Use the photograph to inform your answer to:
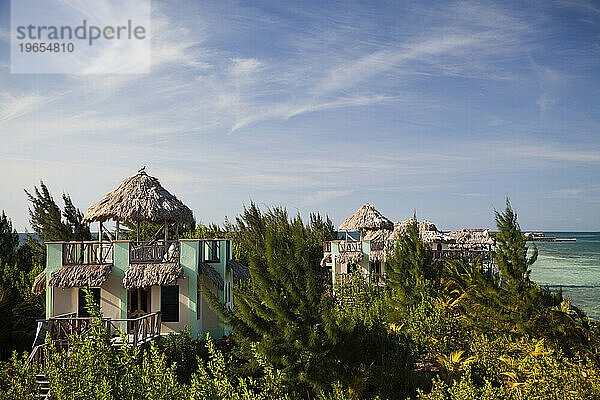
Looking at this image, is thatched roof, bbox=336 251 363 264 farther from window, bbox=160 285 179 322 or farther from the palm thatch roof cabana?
window, bbox=160 285 179 322

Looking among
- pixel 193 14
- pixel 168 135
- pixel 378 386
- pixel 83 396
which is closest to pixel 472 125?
pixel 168 135

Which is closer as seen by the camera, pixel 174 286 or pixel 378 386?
pixel 378 386

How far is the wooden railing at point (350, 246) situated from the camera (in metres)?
27.3

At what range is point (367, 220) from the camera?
30969 mm

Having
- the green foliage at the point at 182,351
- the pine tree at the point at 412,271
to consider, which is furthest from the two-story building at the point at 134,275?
the pine tree at the point at 412,271

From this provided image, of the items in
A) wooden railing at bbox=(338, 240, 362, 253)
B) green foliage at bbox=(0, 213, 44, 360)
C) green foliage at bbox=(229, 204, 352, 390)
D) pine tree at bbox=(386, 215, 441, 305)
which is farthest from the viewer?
wooden railing at bbox=(338, 240, 362, 253)

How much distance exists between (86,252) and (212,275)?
3739mm

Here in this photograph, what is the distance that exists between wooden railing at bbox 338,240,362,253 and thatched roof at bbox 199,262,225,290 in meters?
12.0

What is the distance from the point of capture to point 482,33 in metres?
21.9

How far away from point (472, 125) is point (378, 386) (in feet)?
85.6

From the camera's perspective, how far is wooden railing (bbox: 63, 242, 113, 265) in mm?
15383

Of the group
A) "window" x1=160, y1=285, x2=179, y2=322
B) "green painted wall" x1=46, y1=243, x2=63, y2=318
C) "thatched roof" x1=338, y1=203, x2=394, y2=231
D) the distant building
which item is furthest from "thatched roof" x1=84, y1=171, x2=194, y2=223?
"thatched roof" x1=338, y1=203, x2=394, y2=231

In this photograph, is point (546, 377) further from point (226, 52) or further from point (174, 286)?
point (226, 52)

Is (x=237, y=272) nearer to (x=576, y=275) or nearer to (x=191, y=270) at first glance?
(x=191, y=270)
